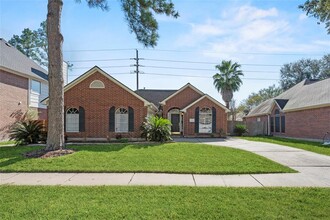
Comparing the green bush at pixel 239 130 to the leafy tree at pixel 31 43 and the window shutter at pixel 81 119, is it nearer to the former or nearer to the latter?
the window shutter at pixel 81 119

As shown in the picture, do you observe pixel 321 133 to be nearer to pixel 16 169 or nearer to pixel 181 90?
pixel 181 90

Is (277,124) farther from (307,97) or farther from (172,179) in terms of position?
(172,179)

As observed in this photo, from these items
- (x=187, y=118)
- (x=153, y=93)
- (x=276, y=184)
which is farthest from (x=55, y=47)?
(x=153, y=93)

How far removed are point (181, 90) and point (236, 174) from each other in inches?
693

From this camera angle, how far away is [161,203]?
17.3ft

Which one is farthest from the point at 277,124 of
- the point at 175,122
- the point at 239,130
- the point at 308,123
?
the point at 175,122

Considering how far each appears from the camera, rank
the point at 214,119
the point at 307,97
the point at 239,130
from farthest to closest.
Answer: the point at 239,130, the point at 307,97, the point at 214,119

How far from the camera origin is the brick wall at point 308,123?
66.2 ft

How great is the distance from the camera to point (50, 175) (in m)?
7.97

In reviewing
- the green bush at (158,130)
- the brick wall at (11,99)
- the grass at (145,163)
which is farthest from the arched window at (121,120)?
the brick wall at (11,99)

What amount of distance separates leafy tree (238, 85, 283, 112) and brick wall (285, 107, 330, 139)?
32.2 meters

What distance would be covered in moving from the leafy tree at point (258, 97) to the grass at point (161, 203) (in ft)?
177

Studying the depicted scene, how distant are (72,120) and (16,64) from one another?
7393 mm

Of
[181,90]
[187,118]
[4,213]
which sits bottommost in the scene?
[4,213]
